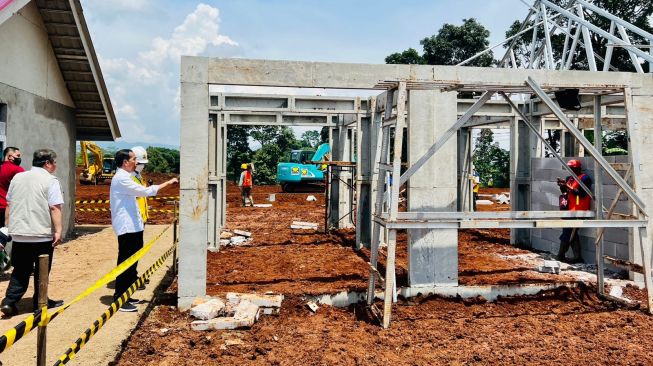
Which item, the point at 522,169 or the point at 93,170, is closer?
the point at 522,169

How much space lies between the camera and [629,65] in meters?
24.2

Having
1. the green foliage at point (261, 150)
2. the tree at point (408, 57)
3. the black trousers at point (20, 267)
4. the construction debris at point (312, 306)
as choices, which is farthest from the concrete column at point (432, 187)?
the green foliage at point (261, 150)

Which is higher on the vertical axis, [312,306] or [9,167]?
[9,167]

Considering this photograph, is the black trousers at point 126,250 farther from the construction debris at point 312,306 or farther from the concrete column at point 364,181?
the concrete column at point 364,181

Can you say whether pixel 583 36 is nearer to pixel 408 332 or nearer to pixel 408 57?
pixel 408 332

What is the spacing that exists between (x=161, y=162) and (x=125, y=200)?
135 feet

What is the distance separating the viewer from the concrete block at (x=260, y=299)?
5504 millimetres

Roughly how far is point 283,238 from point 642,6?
24142mm

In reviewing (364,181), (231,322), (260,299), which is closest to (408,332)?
(260,299)

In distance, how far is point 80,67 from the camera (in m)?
10.5

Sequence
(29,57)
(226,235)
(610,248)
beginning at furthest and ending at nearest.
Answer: (226,235) → (29,57) → (610,248)

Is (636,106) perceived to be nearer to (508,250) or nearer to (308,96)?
(508,250)

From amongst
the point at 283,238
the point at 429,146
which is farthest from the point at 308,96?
the point at 429,146

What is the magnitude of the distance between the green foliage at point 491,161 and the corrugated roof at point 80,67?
92.1ft
